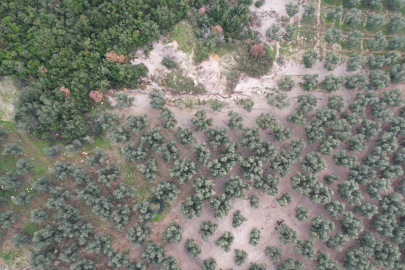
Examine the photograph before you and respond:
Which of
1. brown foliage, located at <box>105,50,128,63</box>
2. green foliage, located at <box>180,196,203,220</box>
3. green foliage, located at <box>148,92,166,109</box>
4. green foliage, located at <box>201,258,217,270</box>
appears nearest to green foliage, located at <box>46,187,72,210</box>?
green foliage, located at <box>180,196,203,220</box>

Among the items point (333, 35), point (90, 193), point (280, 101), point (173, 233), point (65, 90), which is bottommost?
point (173, 233)

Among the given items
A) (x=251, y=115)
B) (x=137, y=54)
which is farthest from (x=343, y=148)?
(x=137, y=54)

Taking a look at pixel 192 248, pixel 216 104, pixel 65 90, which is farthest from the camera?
pixel 216 104

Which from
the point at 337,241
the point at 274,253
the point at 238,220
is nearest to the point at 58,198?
the point at 238,220

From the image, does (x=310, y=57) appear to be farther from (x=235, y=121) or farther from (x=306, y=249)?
(x=306, y=249)

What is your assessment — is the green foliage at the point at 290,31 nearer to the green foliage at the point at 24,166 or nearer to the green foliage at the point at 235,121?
the green foliage at the point at 235,121
